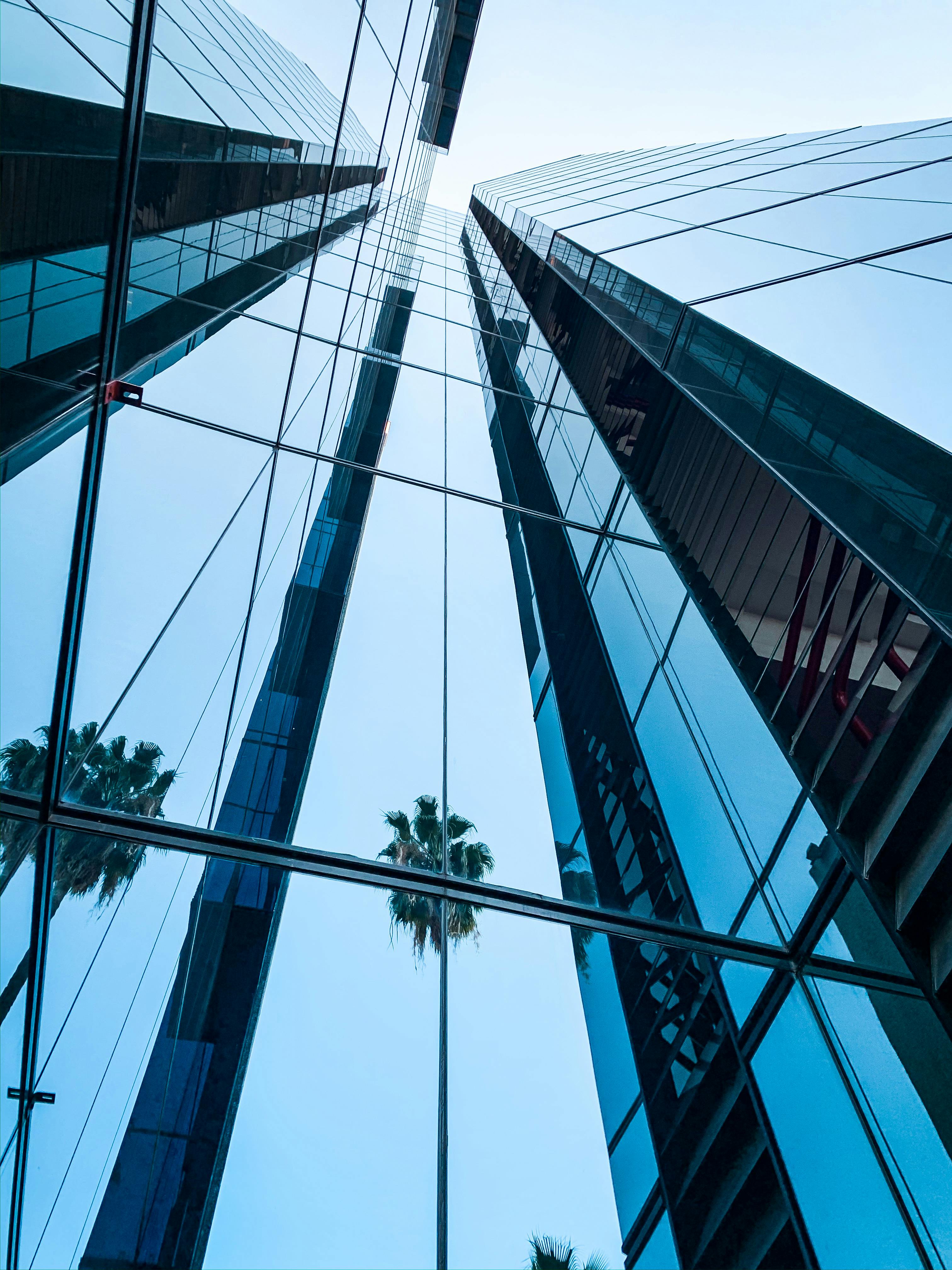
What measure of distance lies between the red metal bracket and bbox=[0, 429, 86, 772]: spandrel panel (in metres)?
0.78

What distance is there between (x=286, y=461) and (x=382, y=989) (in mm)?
5089

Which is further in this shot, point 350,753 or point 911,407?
point 350,753

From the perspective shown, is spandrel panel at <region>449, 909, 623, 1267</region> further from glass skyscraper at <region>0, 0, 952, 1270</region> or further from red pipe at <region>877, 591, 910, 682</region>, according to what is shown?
red pipe at <region>877, 591, 910, 682</region>

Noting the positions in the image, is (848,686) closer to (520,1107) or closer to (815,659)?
(815,659)

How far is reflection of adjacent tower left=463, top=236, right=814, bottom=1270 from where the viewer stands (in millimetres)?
3561

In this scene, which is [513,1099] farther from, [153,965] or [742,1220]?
[153,965]

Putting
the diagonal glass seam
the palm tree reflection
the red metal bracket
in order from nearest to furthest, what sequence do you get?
1. the palm tree reflection
2. the red metal bracket
3. the diagonal glass seam

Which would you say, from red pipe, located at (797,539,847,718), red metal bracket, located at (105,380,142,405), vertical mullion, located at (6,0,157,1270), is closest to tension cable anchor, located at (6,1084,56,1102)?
vertical mullion, located at (6,0,157,1270)

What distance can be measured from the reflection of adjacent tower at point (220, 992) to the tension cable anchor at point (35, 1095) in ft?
1.09

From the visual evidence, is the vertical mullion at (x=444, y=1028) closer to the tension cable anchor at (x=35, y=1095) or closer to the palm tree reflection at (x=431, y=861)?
the palm tree reflection at (x=431, y=861)

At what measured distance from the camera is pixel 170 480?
610 cm

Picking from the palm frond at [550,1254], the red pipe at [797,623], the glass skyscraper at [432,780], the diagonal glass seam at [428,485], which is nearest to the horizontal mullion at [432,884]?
the glass skyscraper at [432,780]

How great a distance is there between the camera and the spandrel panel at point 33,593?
378 cm

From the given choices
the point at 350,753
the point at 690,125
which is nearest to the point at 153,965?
the point at 350,753
